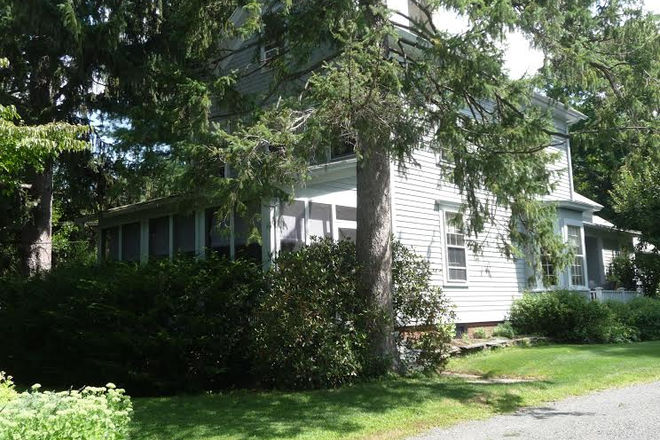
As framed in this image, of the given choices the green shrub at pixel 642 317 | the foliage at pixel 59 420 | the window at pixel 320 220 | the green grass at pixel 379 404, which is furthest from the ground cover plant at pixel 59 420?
the green shrub at pixel 642 317

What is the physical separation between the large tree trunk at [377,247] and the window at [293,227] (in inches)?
83.0

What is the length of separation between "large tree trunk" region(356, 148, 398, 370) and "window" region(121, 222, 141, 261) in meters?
7.48

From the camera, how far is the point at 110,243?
56.4 ft

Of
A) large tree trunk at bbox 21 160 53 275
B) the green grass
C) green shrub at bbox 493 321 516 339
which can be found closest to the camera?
the green grass

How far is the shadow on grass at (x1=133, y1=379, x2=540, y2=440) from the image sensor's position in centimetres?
743

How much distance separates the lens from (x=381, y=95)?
8.80 metres

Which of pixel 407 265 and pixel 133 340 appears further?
pixel 407 265

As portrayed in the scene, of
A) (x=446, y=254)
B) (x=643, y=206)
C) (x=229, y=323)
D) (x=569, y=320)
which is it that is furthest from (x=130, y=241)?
(x=643, y=206)

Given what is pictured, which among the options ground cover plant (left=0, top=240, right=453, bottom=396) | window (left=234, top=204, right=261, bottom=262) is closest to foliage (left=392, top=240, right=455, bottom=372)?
ground cover plant (left=0, top=240, right=453, bottom=396)

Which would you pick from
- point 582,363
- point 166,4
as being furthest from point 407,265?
point 166,4

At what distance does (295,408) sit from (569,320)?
1011 cm

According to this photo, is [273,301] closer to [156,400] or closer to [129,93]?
[156,400]

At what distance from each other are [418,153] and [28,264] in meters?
11.5

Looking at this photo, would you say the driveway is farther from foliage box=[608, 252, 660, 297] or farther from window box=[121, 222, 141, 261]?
foliage box=[608, 252, 660, 297]
